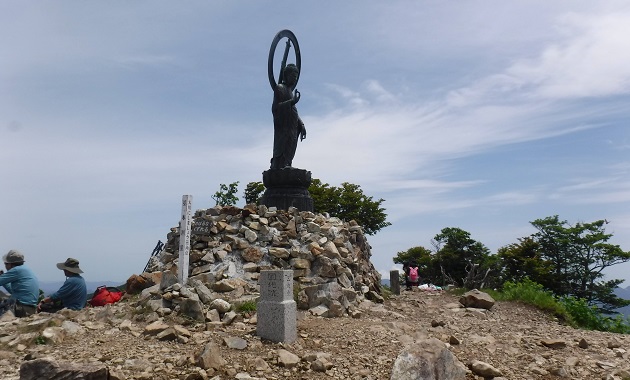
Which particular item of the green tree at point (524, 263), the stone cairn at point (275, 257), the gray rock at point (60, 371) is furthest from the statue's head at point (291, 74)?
the green tree at point (524, 263)

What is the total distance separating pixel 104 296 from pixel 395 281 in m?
7.33

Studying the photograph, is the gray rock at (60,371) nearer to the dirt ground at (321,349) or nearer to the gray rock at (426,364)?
the dirt ground at (321,349)

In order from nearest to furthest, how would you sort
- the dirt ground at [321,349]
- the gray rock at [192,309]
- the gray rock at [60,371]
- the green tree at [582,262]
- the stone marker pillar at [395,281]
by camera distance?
1. the gray rock at [60,371]
2. the dirt ground at [321,349]
3. the gray rock at [192,309]
4. the stone marker pillar at [395,281]
5. the green tree at [582,262]

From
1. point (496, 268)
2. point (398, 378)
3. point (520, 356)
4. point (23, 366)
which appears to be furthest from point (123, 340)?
point (496, 268)

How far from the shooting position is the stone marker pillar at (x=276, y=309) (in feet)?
18.5

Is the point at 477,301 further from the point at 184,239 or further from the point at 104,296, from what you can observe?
the point at 104,296

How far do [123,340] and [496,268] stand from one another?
1994 cm

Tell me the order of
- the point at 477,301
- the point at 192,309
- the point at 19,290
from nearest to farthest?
the point at 192,309 → the point at 19,290 → the point at 477,301

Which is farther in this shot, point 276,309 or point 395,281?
point 395,281

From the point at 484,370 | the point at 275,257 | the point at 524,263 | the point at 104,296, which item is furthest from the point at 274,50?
the point at 524,263

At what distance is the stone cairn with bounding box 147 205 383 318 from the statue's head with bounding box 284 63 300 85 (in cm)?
392

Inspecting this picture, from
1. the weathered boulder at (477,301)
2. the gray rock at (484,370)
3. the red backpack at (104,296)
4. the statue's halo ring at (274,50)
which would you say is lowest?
the gray rock at (484,370)

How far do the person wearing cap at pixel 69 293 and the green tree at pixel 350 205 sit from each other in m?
18.5

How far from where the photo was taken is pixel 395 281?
13.0 meters
